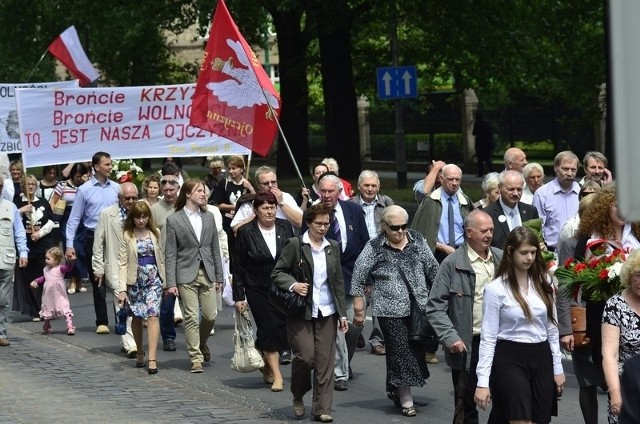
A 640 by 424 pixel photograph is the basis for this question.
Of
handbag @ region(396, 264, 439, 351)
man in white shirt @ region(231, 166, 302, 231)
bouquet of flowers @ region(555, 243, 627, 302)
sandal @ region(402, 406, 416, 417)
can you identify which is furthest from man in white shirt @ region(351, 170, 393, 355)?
bouquet of flowers @ region(555, 243, 627, 302)

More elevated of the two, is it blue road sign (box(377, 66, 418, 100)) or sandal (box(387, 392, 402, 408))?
blue road sign (box(377, 66, 418, 100))

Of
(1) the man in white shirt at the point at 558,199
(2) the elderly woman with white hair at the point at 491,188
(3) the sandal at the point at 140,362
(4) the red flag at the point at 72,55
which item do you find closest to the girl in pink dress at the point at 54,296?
(3) the sandal at the point at 140,362

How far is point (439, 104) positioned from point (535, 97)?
3442 millimetres

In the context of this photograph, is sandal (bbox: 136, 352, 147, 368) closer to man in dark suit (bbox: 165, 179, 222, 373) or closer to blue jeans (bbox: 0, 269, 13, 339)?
man in dark suit (bbox: 165, 179, 222, 373)

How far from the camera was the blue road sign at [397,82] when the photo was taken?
2741cm

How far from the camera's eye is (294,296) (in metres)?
9.70

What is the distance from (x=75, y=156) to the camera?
55.5 ft

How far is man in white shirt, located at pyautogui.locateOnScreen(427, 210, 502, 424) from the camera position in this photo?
8.39 m

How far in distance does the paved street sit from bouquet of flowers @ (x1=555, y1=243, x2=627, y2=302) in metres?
1.84

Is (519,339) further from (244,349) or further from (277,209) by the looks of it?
(277,209)

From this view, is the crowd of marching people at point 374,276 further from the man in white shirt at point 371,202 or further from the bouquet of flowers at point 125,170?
the bouquet of flowers at point 125,170

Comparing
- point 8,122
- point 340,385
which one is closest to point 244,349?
point 340,385

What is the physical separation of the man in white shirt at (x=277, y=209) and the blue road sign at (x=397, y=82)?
51.3 ft

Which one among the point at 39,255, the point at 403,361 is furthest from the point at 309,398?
the point at 39,255
